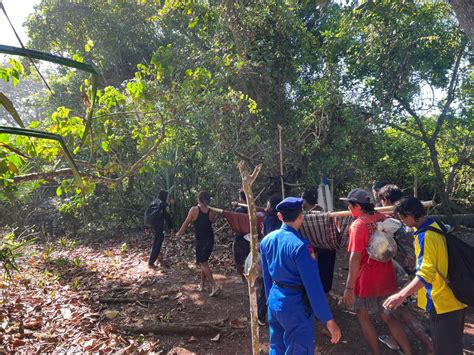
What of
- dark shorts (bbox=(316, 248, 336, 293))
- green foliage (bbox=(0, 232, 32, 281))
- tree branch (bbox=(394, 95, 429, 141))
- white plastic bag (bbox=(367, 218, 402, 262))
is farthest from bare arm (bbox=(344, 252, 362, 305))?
tree branch (bbox=(394, 95, 429, 141))

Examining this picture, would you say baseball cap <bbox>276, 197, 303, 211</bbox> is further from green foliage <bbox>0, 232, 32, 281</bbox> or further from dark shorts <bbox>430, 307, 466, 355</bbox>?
green foliage <bbox>0, 232, 32, 281</bbox>

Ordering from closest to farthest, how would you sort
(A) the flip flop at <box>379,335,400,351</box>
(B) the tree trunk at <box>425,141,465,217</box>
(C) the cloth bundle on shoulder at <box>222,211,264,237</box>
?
1. (A) the flip flop at <box>379,335,400,351</box>
2. (C) the cloth bundle on shoulder at <box>222,211,264,237</box>
3. (B) the tree trunk at <box>425,141,465,217</box>

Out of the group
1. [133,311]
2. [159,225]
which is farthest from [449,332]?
[159,225]

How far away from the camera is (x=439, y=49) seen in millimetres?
7887

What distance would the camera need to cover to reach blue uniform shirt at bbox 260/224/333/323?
9.73ft

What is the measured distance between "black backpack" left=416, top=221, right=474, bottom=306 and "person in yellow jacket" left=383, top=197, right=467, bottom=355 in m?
0.04

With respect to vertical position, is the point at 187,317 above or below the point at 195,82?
below

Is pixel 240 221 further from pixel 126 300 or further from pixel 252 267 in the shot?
pixel 252 267

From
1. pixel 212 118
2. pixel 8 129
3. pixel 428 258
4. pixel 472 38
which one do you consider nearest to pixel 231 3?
pixel 212 118

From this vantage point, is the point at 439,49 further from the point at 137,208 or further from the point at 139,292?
the point at 137,208

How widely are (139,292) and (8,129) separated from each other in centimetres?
555

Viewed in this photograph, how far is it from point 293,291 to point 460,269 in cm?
131

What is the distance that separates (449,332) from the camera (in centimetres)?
311

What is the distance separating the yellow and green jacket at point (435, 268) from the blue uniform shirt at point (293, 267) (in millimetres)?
816
